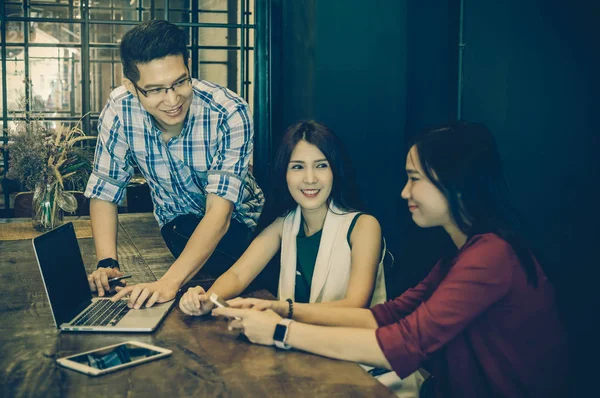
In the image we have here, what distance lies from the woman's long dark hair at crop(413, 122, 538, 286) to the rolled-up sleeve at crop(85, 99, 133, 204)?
125cm

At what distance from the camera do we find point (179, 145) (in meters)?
2.38

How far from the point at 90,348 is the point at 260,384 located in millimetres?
413

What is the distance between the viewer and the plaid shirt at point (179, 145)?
2314mm

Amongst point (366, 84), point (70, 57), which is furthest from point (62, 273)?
point (70, 57)

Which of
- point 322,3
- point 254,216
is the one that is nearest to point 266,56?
point 322,3

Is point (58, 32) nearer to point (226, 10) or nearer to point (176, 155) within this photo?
point (226, 10)

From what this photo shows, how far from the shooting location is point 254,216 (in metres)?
2.64

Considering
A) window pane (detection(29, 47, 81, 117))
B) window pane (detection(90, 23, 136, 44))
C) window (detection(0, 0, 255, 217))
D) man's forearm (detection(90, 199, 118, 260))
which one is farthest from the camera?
Result: window pane (detection(90, 23, 136, 44))

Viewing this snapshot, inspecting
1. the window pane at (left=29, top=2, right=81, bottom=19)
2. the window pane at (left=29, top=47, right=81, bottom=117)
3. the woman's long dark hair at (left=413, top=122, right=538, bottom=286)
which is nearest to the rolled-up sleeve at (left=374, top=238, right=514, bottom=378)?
the woman's long dark hair at (left=413, top=122, right=538, bottom=286)

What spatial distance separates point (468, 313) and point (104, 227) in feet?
4.46

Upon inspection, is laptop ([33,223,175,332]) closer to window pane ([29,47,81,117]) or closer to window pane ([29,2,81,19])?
window pane ([29,47,81,117])

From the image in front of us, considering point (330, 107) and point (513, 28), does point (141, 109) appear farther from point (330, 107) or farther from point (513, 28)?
point (513, 28)

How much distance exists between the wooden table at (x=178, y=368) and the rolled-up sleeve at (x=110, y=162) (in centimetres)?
68

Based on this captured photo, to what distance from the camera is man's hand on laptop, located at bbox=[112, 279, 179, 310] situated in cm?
169
